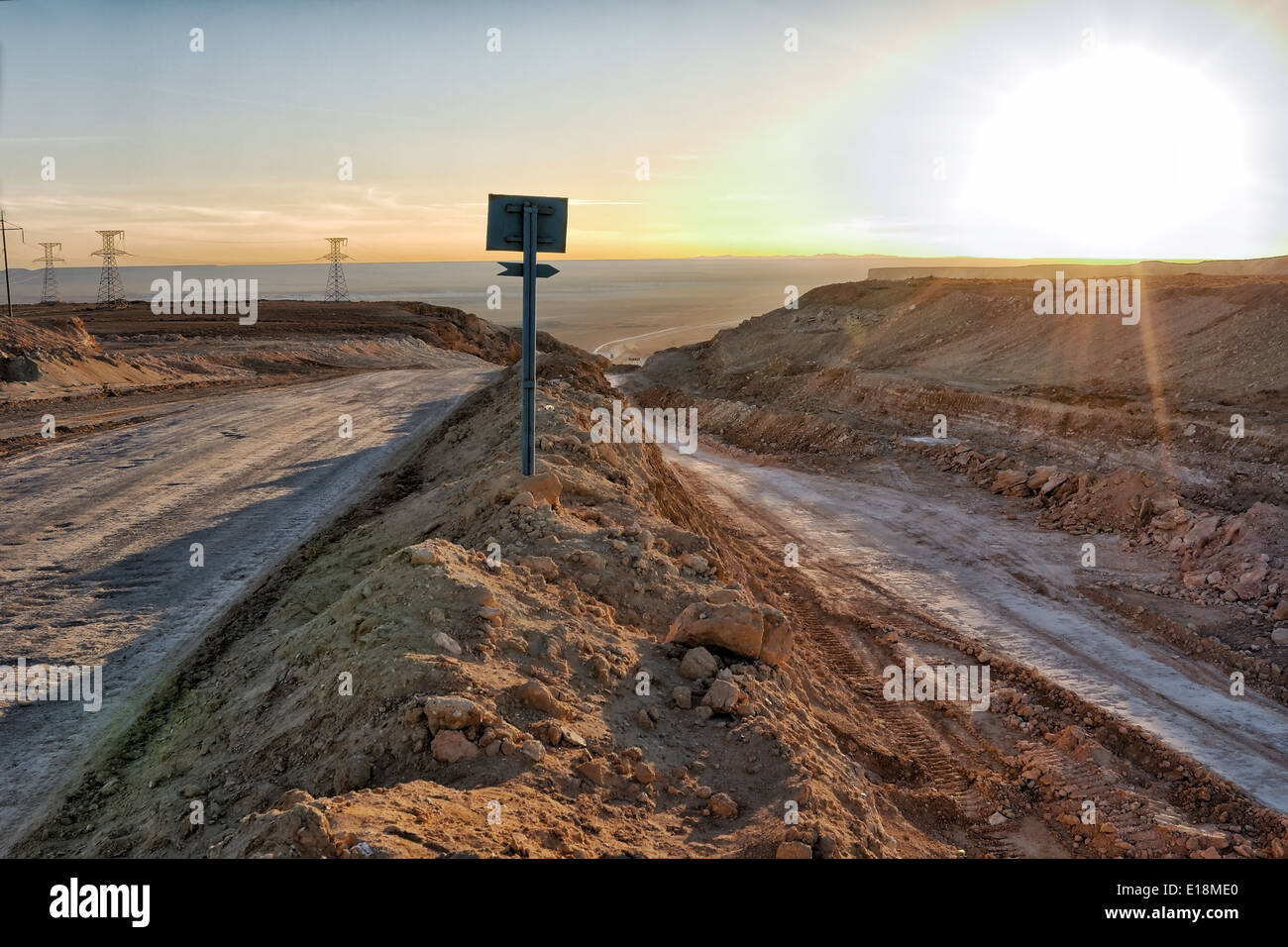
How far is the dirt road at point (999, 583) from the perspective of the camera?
988 cm

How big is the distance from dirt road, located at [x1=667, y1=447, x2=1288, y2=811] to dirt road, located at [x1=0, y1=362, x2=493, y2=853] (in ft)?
27.4

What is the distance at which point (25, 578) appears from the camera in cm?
1054

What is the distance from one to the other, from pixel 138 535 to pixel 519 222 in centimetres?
730

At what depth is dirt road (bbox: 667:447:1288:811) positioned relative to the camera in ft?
32.4

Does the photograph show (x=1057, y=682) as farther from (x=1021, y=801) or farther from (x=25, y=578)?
(x=25, y=578)

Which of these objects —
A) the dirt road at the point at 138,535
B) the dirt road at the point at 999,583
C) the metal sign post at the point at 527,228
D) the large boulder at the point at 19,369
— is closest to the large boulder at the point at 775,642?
the metal sign post at the point at 527,228

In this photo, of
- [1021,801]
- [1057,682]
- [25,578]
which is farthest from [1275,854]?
[25,578]

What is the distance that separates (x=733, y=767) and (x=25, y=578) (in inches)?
361

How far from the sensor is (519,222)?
938 cm

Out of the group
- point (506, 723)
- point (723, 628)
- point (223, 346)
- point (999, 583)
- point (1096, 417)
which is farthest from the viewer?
point (223, 346)

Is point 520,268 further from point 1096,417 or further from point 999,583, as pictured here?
point 1096,417

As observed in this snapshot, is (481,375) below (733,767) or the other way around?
the other way around

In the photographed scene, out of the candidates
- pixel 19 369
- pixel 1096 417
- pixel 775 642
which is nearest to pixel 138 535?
pixel 775 642
